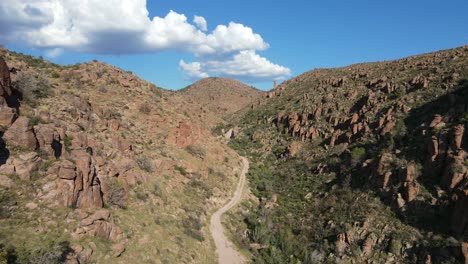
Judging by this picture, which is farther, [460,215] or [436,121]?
[436,121]

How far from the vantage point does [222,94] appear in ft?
382

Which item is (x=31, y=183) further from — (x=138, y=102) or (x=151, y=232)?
(x=138, y=102)

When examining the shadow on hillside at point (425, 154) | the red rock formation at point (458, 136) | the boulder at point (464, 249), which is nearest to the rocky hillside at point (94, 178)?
the shadow on hillside at point (425, 154)

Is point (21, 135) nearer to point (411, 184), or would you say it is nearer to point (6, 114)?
point (6, 114)

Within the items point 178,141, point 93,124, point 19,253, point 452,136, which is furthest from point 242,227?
point 452,136

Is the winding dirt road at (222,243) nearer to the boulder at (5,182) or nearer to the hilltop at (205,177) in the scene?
the hilltop at (205,177)

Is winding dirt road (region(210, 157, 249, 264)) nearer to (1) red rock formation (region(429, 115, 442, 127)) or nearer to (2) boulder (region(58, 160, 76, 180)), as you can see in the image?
(2) boulder (region(58, 160, 76, 180))

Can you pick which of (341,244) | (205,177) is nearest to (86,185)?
(205,177)

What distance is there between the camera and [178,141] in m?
34.9

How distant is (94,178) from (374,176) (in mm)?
24761

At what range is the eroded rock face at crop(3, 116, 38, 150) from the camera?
16203 mm

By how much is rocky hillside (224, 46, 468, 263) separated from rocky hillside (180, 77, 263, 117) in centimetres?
5339

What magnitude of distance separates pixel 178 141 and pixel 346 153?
2060cm

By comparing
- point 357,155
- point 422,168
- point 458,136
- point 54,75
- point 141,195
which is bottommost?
point 141,195
